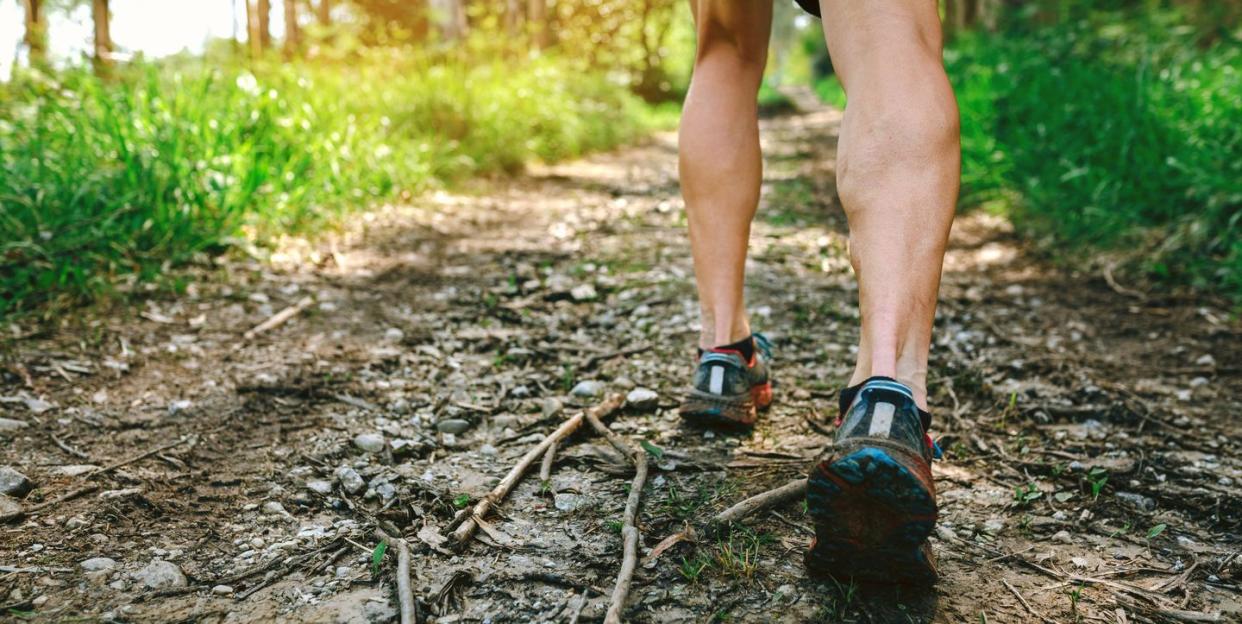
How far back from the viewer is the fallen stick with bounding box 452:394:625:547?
4.38 ft

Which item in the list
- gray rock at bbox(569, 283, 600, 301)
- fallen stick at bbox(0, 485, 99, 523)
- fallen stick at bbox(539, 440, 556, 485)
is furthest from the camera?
gray rock at bbox(569, 283, 600, 301)

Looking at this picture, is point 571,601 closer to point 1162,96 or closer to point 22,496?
point 22,496

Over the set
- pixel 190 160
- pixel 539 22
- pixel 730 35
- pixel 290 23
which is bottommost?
pixel 190 160

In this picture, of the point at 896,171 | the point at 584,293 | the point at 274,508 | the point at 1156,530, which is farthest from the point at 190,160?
the point at 1156,530

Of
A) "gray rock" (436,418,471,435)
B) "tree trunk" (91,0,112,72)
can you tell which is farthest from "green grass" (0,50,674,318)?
"tree trunk" (91,0,112,72)

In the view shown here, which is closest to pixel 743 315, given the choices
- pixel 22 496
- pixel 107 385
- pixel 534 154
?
pixel 22 496

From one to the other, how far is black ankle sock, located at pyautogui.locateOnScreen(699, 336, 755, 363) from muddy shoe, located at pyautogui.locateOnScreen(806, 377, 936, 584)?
0.63 metres

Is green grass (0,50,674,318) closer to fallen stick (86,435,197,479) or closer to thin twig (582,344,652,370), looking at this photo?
fallen stick (86,435,197,479)

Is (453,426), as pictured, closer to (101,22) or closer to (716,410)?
(716,410)

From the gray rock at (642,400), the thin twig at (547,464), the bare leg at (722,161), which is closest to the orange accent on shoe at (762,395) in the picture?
the bare leg at (722,161)

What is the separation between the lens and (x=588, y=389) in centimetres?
206

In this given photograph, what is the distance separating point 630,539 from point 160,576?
70 centimetres

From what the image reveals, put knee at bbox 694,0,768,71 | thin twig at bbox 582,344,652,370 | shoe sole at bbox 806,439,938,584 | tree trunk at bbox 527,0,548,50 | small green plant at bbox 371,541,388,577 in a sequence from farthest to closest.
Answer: tree trunk at bbox 527,0,548,50 → thin twig at bbox 582,344,652,370 → knee at bbox 694,0,768,71 → small green plant at bbox 371,541,388,577 → shoe sole at bbox 806,439,938,584

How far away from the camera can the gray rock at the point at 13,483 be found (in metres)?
1.44
